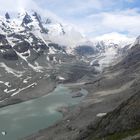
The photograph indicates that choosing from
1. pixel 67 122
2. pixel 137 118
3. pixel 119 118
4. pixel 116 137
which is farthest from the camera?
pixel 67 122

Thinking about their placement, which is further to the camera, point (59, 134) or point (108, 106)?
point (108, 106)

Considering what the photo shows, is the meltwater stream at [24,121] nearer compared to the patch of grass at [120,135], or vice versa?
the patch of grass at [120,135]

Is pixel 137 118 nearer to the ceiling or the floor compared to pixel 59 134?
nearer to the ceiling

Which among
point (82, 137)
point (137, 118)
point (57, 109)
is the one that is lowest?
point (57, 109)

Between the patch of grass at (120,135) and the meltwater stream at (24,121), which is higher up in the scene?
the patch of grass at (120,135)

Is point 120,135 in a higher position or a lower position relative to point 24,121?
higher

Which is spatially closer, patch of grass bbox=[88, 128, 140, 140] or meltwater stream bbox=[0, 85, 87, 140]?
patch of grass bbox=[88, 128, 140, 140]

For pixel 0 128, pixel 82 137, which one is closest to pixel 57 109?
pixel 0 128

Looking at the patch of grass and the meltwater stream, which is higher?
the patch of grass

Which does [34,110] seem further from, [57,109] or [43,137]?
[43,137]

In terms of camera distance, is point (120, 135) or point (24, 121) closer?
point (120, 135)

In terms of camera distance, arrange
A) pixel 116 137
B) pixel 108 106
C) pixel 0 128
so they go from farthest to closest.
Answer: pixel 108 106 → pixel 0 128 → pixel 116 137
